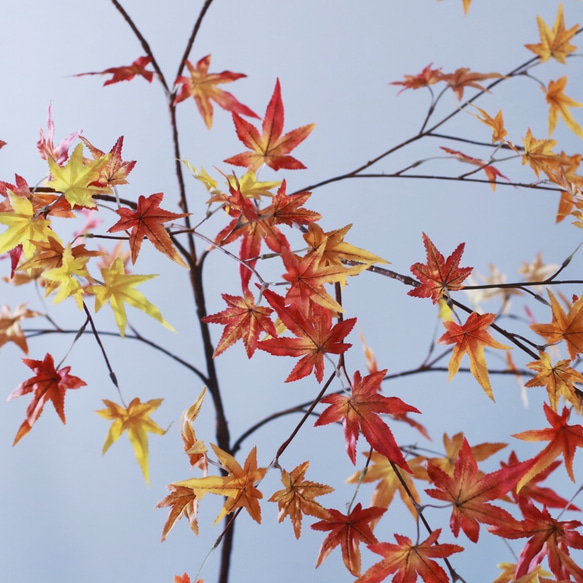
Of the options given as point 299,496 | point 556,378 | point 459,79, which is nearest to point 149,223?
point 299,496

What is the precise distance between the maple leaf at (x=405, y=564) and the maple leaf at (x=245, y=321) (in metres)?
0.20

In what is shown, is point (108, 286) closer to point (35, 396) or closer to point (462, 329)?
point (35, 396)

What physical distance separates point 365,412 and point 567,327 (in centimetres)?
20

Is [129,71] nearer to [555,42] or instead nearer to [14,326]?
[14,326]

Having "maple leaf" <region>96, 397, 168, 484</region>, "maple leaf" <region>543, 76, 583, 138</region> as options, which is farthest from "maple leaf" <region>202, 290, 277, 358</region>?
"maple leaf" <region>543, 76, 583, 138</region>

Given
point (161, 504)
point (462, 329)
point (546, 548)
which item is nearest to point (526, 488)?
point (546, 548)

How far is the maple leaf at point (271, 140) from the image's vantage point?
56 cm

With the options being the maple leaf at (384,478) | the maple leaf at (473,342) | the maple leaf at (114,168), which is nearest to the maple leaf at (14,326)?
the maple leaf at (114,168)

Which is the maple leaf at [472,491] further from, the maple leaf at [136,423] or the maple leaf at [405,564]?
the maple leaf at [136,423]

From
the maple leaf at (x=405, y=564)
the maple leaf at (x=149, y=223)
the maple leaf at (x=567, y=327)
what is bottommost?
the maple leaf at (x=405, y=564)

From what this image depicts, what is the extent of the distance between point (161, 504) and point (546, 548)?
1.18 ft

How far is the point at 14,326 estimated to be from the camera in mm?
847

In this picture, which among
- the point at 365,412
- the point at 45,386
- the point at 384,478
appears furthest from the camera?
the point at 384,478

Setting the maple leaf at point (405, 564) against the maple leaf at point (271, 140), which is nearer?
the maple leaf at point (405, 564)
